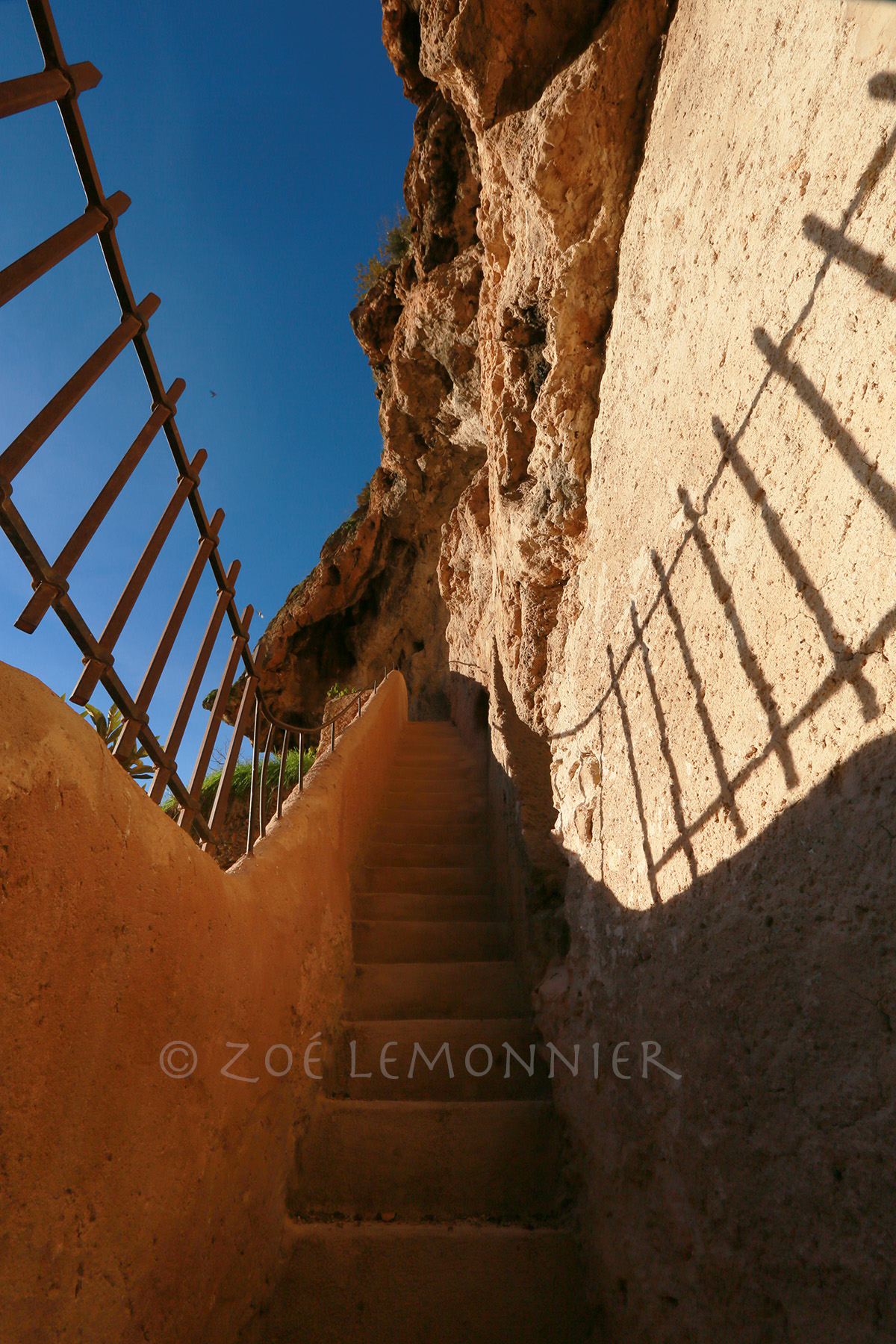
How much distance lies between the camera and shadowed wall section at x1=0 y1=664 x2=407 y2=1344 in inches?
42.9

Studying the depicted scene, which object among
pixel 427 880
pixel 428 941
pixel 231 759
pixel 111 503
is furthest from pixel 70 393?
pixel 427 880

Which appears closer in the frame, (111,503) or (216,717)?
(111,503)

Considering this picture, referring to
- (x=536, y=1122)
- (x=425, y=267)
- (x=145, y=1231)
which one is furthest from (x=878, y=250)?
(x=425, y=267)

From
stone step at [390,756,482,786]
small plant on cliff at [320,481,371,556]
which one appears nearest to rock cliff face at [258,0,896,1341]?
stone step at [390,756,482,786]

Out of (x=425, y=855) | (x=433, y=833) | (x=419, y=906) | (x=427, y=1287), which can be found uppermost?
(x=433, y=833)

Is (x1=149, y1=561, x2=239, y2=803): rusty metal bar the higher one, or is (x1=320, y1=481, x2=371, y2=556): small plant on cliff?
(x1=320, y1=481, x2=371, y2=556): small plant on cliff

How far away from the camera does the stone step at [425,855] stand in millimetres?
4219

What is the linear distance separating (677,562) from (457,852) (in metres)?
3.00

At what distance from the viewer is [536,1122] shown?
2.38 meters

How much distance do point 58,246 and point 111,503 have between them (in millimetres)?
539

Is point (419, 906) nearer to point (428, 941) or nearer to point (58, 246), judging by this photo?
point (428, 941)

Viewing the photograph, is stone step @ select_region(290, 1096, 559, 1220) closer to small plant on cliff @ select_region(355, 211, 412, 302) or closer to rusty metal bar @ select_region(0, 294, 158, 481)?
rusty metal bar @ select_region(0, 294, 158, 481)

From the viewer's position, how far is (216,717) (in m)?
2.15

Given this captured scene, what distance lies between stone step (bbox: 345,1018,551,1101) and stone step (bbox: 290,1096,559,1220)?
15cm
